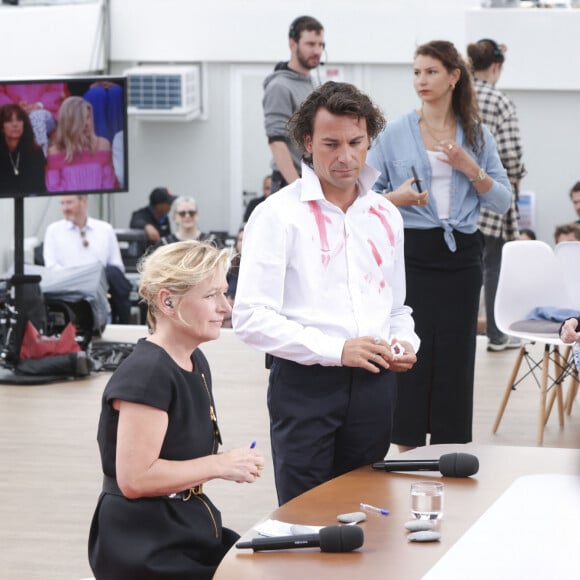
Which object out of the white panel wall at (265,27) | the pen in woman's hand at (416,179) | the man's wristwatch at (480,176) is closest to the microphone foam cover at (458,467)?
the pen in woman's hand at (416,179)

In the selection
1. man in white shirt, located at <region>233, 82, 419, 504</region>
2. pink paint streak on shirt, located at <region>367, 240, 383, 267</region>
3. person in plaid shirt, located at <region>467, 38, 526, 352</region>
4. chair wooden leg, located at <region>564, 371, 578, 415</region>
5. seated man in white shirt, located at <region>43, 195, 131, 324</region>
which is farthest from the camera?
seated man in white shirt, located at <region>43, 195, 131, 324</region>

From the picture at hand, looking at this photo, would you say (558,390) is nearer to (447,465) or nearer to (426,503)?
(447,465)

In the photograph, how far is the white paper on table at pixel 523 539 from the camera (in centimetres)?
222

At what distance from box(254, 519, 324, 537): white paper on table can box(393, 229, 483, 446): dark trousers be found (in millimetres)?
2067

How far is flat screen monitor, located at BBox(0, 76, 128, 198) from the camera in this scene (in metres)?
7.20

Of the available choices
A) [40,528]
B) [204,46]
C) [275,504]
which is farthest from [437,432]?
[204,46]

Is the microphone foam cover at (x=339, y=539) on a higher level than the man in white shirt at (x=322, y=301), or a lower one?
lower

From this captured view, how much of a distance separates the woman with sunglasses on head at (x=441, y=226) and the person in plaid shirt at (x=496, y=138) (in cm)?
250

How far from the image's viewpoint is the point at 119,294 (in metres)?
9.35

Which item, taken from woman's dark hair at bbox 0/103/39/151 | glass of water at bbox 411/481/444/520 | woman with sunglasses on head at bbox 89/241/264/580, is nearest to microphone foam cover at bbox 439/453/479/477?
glass of water at bbox 411/481/444/520

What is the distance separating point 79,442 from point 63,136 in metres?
2.22

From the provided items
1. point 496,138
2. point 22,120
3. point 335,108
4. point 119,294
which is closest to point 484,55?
point 496,138

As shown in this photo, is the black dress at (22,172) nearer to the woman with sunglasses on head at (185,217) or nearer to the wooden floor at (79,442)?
the wooden floor at (79,442)

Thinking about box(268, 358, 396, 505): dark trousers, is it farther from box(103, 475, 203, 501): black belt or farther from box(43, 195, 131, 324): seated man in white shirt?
box(43, 195, 131, 324): seated man in white shirt
